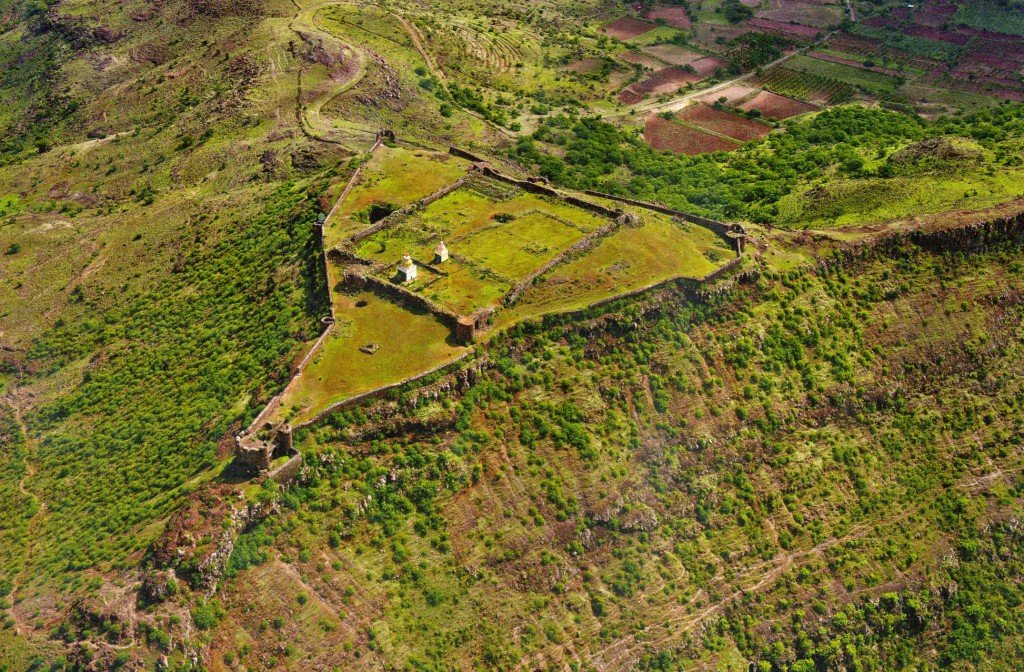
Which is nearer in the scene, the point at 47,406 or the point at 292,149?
the point at 47,406

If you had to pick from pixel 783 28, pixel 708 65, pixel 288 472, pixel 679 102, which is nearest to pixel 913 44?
pixel 783 28

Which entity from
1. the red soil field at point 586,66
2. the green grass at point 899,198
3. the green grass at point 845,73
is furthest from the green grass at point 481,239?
the green grass at point 845,73

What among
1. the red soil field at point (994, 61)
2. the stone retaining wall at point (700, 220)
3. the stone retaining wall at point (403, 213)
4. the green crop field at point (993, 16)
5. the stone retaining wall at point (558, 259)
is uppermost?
the stone retaining wall at point (558, 259)

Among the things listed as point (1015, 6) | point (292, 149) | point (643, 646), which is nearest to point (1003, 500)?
point (643, 646)

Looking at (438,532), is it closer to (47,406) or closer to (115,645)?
(115,645)

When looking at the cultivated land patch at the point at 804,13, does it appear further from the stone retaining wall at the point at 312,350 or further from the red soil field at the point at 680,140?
the stone retaining wall at the point at 312,350
